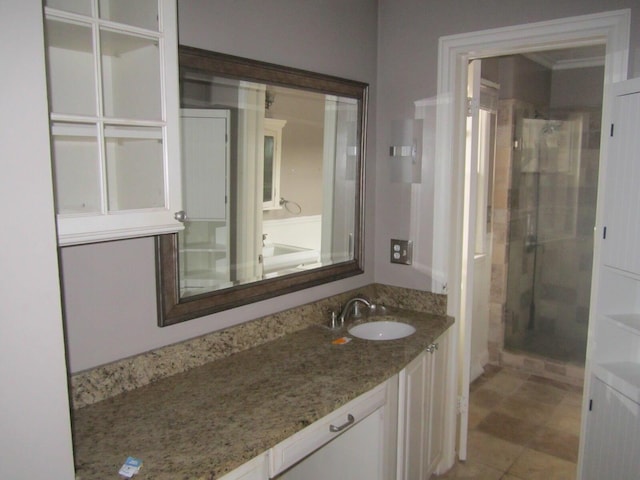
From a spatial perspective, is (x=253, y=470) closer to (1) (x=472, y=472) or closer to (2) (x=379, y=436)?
(2) (x=379, y=436)

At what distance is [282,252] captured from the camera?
223 cm

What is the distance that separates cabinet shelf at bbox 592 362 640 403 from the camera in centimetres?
197

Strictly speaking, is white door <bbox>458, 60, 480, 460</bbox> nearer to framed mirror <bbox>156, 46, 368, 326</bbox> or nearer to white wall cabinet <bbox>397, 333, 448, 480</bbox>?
white wall cabinet <bbox>397, 333, 448, 480</bbox>

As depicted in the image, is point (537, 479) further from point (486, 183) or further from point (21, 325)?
point (21, 325)

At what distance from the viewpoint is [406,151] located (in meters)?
2.61

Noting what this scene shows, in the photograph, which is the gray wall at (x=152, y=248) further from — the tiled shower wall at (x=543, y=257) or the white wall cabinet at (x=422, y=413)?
the tiled shower wall at (x=543, y=257)

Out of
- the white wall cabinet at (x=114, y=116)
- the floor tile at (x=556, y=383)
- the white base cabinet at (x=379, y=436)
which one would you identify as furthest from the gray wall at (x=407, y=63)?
the floor tile at (x=556, y=383)

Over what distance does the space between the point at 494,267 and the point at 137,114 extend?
337 cm

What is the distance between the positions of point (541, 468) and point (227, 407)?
6.66 feet

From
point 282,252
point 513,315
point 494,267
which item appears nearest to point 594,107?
point 494,267

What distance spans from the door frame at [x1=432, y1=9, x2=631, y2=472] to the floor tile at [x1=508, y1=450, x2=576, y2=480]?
0.98 feet

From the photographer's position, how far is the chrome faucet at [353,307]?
2.47 m

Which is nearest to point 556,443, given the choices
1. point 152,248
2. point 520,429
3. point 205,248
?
point 520,429

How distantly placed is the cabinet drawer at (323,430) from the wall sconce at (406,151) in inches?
44.6
